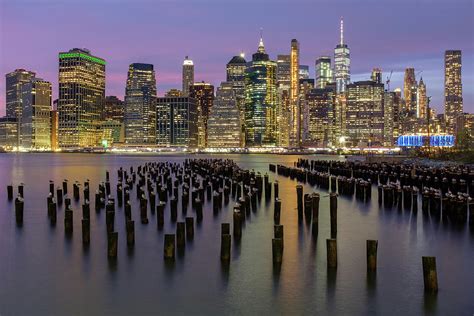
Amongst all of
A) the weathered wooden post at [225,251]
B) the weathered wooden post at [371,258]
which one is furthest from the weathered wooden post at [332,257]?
the weathered wooden post at [225,251]

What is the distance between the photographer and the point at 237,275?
17.3 metres

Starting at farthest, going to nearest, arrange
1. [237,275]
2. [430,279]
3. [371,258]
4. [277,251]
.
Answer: [277,251] < [371,258] < [237,275] < [430,279]

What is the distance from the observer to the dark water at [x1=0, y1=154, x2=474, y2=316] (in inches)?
571

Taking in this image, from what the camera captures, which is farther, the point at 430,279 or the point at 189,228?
the point at 189,228

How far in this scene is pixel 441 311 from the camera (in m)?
14.0

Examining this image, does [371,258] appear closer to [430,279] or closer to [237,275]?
[430,279]

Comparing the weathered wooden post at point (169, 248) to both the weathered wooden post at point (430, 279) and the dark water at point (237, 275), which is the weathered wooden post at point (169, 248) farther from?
the weathered wooden post at point (430, 279)

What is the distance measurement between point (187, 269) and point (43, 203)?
918 inches

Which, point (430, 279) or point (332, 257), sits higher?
point (332, 257)

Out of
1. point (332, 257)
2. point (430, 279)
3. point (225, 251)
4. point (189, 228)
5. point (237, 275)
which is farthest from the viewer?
point (189, 228)

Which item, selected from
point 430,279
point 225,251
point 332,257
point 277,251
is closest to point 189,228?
point 225,251

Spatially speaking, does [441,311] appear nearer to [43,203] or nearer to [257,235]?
[257,235]

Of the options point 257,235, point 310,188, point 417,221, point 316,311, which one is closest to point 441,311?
point 316,311

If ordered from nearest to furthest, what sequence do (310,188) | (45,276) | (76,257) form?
(45,276)
(76,257)
(310,188)
